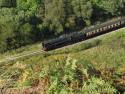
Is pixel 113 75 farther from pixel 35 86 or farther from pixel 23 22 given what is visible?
pixel 23 22

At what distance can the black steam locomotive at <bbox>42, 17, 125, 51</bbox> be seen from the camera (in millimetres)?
72875

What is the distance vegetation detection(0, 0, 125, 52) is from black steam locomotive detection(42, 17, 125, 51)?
4.00 m

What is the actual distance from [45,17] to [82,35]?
33.0 ft

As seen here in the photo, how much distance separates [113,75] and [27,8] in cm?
6066

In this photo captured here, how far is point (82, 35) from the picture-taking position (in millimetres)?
75562

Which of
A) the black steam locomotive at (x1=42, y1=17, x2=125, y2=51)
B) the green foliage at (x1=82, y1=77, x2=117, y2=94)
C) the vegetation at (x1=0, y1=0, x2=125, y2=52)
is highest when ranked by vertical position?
the green foliage at (x1=82, y1=77, x2=117, y2=94)

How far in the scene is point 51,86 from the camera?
23562 millimetres

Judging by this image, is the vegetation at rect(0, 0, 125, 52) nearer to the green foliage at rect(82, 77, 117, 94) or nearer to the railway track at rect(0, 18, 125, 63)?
the railway track at rect(0, 18, 125, 63)

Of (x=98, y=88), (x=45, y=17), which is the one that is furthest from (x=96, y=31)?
(x=98, y=88)

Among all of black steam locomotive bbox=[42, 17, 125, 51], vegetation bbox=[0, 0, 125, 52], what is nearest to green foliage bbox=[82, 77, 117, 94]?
black steam locomotive bbox=[42, 17, 125, 51]

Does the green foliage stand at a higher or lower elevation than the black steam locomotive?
higher

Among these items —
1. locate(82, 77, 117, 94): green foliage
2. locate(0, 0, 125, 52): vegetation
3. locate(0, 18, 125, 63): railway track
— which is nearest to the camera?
locate(82, 77, 117, 94): green foliage

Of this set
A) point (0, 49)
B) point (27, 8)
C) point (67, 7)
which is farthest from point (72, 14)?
point (0, 49)

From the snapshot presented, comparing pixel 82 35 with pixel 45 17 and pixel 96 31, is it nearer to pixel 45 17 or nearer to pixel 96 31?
pixel 96 31
